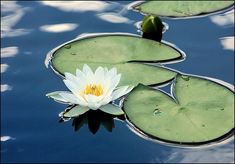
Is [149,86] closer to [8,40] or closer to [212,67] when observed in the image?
[212,67]

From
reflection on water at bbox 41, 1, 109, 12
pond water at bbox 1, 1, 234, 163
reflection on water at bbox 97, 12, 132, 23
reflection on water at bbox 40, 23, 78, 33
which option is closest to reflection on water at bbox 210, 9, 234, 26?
pond water at bbox 1, 1, 234, 163

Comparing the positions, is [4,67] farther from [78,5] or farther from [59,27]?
[78,5]

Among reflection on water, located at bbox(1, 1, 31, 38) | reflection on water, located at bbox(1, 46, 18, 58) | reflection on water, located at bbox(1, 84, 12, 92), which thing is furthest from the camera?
reflection on water, located at bbox(1, 1, 31, 38)

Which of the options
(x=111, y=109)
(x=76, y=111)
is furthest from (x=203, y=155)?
(x=76, y=111)

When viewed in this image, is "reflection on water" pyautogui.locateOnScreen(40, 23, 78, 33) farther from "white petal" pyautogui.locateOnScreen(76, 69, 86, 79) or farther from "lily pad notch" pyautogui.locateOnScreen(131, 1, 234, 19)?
"white petal" pyautogui.locateOnScreen(76, 69, 86, 79)

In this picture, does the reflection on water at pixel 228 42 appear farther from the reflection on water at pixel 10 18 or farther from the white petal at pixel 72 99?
the reflection on water at pixel 10 18

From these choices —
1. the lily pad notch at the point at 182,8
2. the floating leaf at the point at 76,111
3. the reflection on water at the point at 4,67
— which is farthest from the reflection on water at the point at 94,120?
the lily pad notch at the point at 182,8
